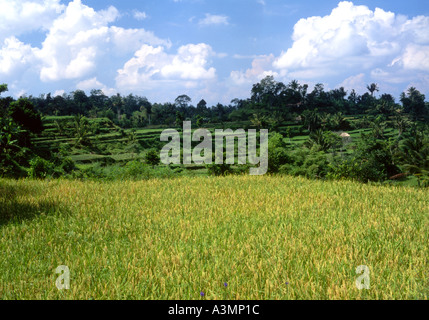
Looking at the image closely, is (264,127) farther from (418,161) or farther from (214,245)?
(214,245)

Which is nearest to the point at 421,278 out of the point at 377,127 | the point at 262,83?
the point at 377,127

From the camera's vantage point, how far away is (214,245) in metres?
4.71

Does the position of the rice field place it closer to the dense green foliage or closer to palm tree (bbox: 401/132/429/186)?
the dense green foliage

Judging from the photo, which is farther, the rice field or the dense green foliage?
the dense green foliage

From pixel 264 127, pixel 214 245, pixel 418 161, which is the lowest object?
pixel 418 161

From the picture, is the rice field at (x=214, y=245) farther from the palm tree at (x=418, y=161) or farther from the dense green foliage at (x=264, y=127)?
the palm tree at (x=418, y=161)

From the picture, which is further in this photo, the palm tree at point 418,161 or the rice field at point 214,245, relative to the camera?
the palm tree at point 418,161

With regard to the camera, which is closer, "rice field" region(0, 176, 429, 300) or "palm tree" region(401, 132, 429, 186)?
"rice field" region(0, 176, 429, 300)

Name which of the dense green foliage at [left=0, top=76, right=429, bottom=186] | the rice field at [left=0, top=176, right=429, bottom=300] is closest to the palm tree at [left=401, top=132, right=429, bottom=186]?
the dense green foliage at [left=0, top=76, right=429, bottom=186]

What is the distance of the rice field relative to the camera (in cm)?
353

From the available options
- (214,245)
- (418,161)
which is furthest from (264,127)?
(214,245)

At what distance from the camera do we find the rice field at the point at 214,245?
3533mm

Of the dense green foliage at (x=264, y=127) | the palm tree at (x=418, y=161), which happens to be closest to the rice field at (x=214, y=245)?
the dense green foliage at (x=264, y=127)

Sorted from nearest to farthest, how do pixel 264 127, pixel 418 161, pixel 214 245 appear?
pixel 214 245
pixel 418 161
pixel 264 127
